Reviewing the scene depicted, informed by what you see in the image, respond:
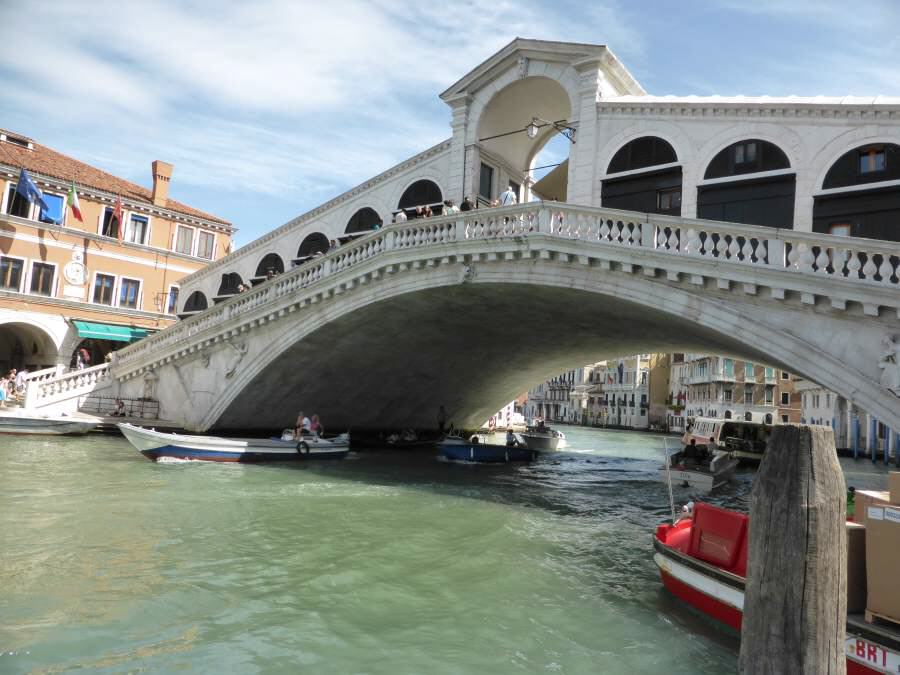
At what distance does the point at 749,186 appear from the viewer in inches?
533

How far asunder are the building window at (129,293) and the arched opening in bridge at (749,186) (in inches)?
886

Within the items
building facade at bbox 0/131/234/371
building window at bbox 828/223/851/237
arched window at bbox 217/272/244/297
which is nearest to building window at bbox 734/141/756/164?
building window at bbox 828/223/851/237

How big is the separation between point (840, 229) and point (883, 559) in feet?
32.8

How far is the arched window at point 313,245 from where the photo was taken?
72.9 ft

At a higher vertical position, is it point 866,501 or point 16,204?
point 16,204

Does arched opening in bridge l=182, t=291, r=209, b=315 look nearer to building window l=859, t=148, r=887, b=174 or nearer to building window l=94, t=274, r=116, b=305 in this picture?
building window l=94, t=274, r=116, b=305

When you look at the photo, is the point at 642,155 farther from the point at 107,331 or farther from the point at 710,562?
the point at 107,331

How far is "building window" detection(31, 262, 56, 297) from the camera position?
2386 centimetres

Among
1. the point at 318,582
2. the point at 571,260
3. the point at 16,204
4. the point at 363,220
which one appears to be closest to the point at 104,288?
the point at 16,204

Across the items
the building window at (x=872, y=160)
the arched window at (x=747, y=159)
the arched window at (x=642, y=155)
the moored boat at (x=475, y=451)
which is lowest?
the moored boat at (x=475, y=451)

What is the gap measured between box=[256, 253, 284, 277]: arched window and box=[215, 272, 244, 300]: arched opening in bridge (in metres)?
0.99

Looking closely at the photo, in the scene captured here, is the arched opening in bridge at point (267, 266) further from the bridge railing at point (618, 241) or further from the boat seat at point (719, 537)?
the boat seat at point (719, 537)

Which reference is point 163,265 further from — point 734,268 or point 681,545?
point 681,545

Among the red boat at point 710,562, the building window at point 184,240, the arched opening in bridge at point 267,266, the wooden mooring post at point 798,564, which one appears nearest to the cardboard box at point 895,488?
the red boat at point 710,562
